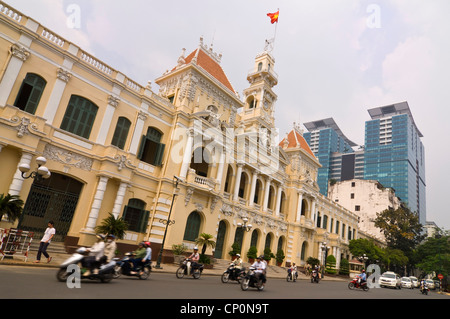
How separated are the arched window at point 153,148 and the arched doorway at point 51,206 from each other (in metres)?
5.09

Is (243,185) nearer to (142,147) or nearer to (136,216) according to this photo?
(142,147)

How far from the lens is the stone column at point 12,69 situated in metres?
13.6

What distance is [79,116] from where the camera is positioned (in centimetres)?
1669

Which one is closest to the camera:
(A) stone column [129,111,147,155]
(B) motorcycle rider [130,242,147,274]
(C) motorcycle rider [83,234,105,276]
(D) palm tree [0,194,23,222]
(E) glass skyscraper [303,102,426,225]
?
(C) motorcycle rider [83,234,105,276]

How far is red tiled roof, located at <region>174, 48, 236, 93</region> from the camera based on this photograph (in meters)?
24.9

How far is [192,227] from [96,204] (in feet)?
25.1

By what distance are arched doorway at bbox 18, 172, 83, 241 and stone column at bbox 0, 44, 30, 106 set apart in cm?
474

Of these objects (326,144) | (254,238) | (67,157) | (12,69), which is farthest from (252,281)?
(326,144)

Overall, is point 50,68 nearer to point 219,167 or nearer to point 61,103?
point 61,103

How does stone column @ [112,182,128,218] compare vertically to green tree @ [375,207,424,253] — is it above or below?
below

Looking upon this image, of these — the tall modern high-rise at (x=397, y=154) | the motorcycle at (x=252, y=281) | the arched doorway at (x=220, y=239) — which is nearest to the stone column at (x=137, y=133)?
the arched doorway at (x=220, y=239)

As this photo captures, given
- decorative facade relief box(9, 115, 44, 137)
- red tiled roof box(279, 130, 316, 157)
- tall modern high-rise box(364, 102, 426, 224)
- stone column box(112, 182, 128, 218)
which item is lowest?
stone column box(112, 182, 128, 218)

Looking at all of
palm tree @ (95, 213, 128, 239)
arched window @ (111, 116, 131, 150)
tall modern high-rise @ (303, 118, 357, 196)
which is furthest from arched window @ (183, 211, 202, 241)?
tall modern high-rise @ (303, 118, 357, 196)

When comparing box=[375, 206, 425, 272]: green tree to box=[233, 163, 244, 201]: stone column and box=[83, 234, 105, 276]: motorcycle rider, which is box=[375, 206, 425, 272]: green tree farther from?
box=[83, 234, 105, 276]: motorcycle rider
